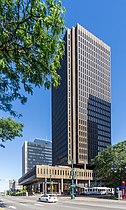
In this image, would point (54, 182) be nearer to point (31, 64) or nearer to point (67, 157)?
point (67, 157)

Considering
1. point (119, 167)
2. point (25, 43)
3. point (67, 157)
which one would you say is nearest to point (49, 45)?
point (25, 43)

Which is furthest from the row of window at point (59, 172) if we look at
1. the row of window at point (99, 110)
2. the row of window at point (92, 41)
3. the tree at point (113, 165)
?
the row of window at point (92, 41)

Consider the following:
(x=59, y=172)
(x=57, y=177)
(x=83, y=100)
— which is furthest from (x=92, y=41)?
(x=57, y=177)

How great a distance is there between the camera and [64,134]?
160 m

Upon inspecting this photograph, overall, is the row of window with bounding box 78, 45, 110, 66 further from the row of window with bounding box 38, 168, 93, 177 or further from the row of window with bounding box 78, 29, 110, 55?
the row of window with bounding box 38, 168, 93, 177

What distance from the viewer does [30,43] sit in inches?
189

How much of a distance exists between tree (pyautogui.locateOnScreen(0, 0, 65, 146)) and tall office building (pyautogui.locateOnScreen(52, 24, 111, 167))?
14230cm

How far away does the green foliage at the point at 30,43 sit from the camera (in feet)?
14.8

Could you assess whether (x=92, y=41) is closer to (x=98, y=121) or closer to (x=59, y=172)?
(x=98, y=121)

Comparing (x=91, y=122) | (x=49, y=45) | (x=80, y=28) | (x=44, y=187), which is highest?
(x=80, y=28)

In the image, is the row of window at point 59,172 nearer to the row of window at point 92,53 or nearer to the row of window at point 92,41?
the row of window at point 92,53

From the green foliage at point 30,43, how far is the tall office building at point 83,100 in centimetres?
14231

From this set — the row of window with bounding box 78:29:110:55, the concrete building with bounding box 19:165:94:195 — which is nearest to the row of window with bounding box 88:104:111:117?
the concrete building with bounding box 19:165:94:195

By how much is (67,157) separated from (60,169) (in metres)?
10.0
